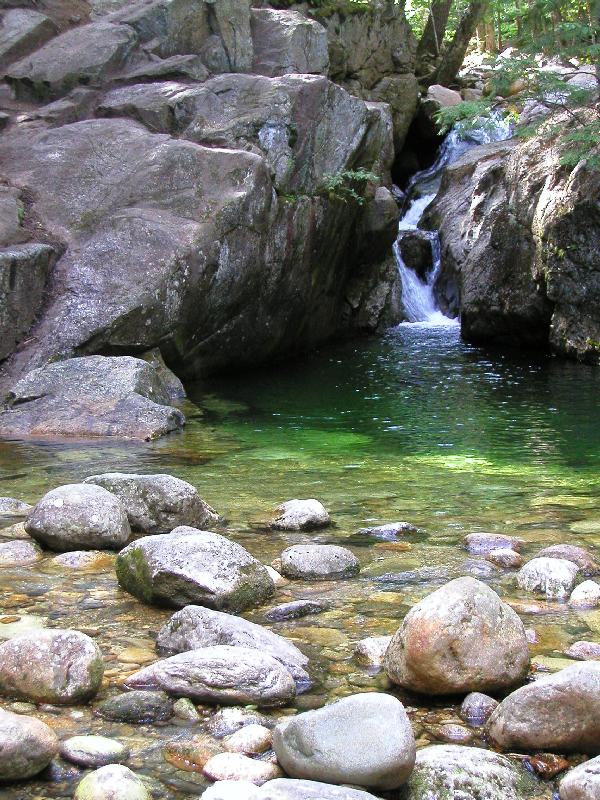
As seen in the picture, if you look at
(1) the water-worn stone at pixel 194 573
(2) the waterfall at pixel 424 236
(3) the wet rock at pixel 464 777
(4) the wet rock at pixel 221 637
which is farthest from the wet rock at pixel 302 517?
(2) the waterfall at pixel 424 236

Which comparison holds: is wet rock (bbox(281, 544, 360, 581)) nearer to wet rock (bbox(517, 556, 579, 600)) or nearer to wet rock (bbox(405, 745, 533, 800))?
wet rock (bbox(517, 556, 579, 600))

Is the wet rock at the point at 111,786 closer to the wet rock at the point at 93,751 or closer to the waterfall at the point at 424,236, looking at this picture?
the wet rock at the point at 93,751

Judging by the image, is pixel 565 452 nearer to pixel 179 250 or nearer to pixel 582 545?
pixel 582 545

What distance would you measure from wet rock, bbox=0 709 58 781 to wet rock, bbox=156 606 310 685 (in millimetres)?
936

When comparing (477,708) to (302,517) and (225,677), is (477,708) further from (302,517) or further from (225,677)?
(302,517)

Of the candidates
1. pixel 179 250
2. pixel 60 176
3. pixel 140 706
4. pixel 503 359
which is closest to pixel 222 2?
pixel 60 176

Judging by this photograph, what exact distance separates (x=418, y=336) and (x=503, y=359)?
10.3 ft

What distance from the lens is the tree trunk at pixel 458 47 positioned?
90.4ft

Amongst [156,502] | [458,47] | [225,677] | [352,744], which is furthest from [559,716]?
[458,47]

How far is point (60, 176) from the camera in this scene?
13281 millimetres

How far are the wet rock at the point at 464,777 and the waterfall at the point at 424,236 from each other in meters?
18.7

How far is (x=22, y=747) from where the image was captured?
254 centimetres

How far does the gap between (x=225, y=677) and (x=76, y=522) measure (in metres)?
2.29

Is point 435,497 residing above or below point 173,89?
below
